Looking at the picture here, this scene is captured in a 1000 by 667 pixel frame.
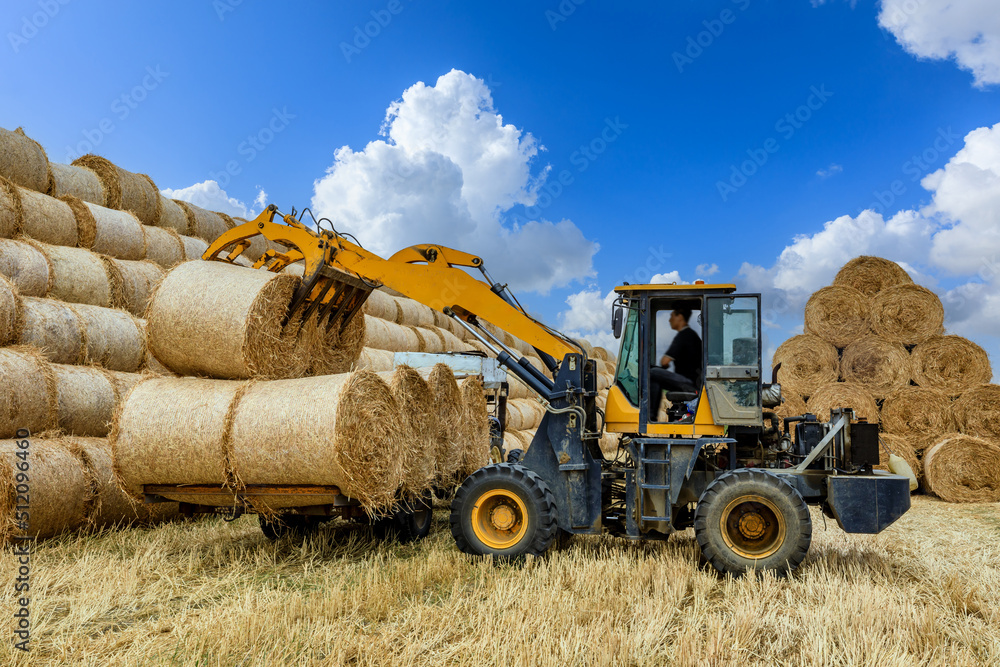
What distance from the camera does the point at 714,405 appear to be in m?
5.97

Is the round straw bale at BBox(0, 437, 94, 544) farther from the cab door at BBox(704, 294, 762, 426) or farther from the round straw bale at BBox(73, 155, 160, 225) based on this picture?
the round straw bale at BBox(73, 155, 160, 225)

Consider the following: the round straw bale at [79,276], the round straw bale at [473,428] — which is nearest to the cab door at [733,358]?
the round straw bale at [473,428]

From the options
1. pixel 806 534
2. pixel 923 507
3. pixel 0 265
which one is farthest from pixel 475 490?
pixel 923 507

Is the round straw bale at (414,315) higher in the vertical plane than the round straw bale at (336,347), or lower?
higher

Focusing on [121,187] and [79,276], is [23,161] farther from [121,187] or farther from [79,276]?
[79,276]

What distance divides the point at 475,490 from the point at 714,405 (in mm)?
2062

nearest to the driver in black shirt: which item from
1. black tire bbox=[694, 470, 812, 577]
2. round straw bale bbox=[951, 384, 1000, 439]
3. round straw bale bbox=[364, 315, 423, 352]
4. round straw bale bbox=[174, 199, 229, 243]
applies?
black tire bbox=[694, 470, 812, 577]

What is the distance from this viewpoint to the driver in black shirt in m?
6.16

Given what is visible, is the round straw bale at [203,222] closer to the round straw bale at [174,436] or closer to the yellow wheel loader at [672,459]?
the yellow wheel loader at [672,459]

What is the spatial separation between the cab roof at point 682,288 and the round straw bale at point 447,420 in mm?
1937

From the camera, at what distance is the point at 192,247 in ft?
38.0

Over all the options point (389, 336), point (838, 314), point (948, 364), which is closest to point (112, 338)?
point (389, 336)

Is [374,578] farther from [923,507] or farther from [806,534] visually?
[923,507]

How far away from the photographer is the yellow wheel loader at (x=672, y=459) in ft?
18.2
